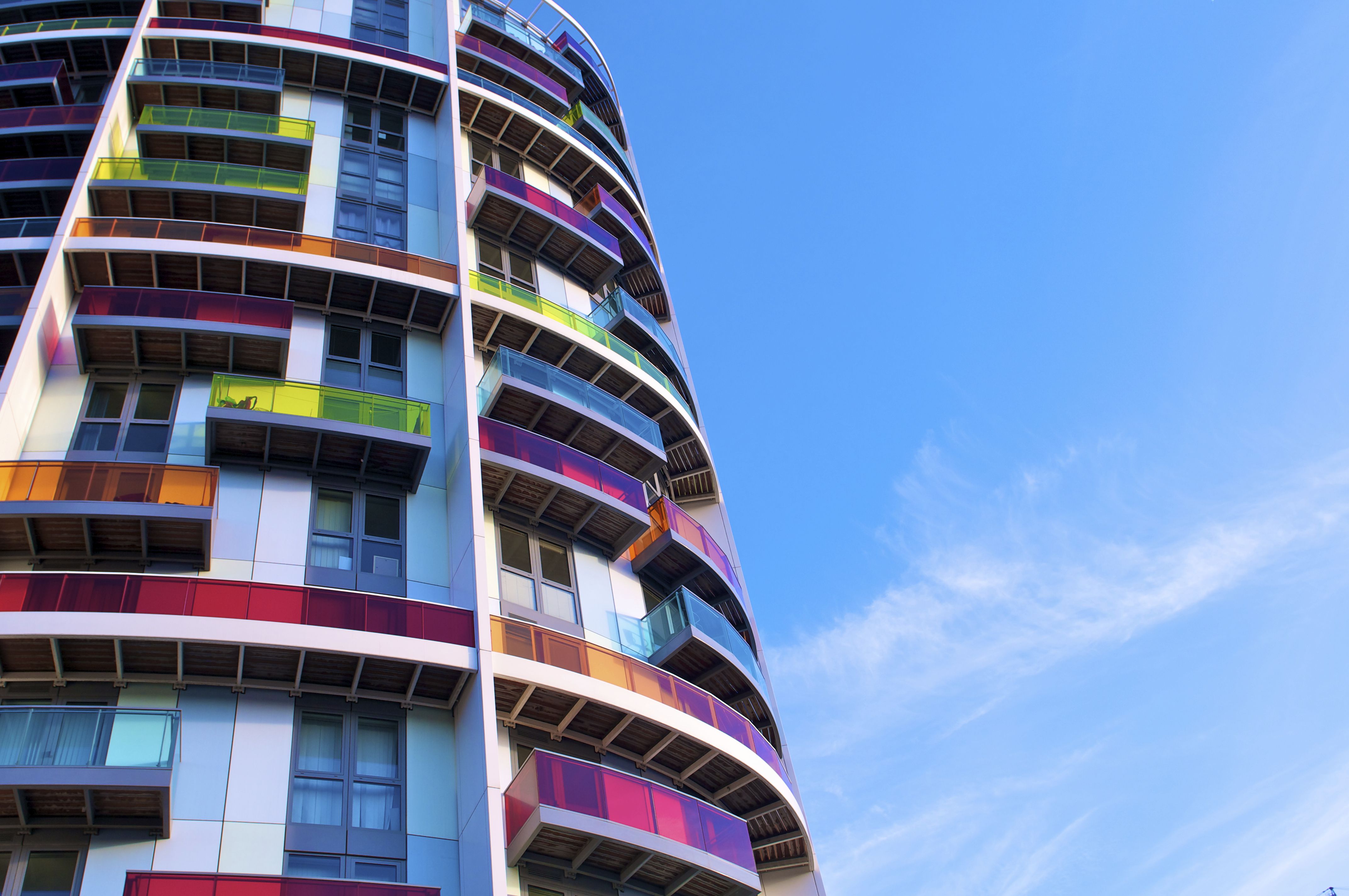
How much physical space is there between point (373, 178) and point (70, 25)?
12.1 m

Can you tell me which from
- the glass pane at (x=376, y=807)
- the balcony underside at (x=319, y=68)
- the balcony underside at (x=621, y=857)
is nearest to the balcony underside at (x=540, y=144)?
the balcony underside at (x=319, y=68)

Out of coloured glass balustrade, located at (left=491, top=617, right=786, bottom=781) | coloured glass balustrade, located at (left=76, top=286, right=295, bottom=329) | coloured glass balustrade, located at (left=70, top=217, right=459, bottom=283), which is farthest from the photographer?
coloured glass balustrade, located at (left=70, top=217, right=459, bottom=283)

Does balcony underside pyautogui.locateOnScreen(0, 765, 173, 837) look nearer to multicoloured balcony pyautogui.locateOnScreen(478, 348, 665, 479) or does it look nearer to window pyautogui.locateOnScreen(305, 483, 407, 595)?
window pyautogui.locateOnScreen(305, 483, 407, 595)

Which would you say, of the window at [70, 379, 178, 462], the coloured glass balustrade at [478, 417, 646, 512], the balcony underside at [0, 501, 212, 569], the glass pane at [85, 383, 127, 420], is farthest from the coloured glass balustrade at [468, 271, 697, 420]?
the balcony underside at [0, 501, 212, 569]

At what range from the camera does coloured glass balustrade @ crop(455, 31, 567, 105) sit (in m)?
36.9

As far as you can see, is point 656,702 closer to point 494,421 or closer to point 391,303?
point 494,421

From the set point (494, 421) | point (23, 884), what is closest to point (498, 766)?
point (23, 884)

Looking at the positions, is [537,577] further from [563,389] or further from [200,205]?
[200,205]

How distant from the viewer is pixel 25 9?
36469mm

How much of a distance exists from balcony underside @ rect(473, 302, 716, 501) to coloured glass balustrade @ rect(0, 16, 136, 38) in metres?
16.8

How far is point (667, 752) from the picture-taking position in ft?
74.8

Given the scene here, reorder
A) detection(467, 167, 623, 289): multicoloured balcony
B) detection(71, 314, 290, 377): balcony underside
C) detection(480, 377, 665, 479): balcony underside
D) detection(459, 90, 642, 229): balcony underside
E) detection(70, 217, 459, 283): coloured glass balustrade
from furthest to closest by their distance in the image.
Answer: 1. detection(459, 90, 642, 229): balcony underside
2. detection(467, 167, 623, 289): multicoloured balcony
3. detection(480, 377, 665, 479): balcony underside
4. detection(70, 217, 459, 283): coloured glass balustrade
5. detection(71, 314, 290, 377): balcony underside

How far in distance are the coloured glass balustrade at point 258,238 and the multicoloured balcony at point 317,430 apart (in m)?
4.39

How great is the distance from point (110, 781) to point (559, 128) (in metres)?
26.0
